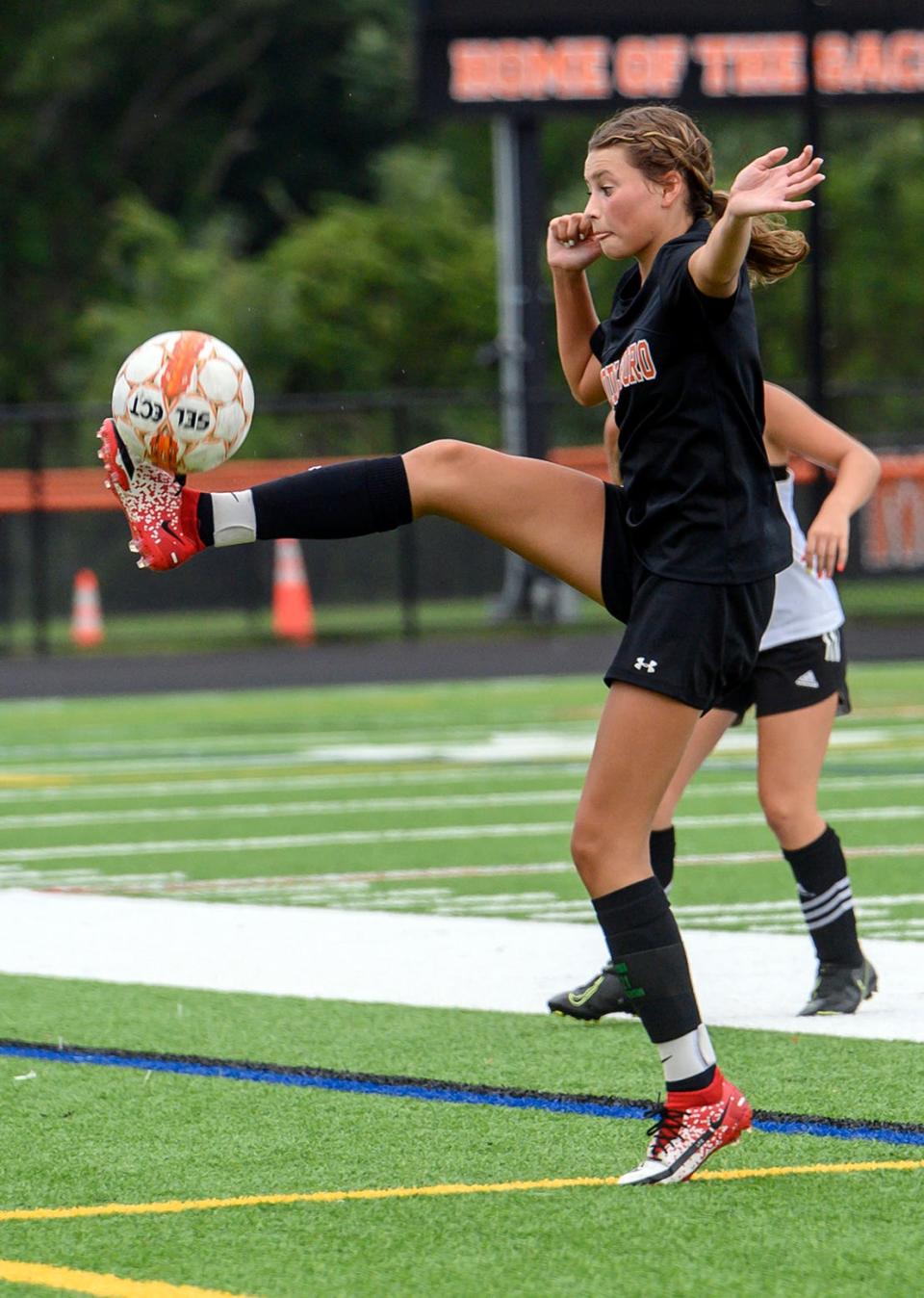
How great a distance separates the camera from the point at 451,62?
23.0 m

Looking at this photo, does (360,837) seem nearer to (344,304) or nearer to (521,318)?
(521,318)

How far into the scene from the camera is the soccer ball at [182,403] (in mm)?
4676

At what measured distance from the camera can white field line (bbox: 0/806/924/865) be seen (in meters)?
9.92

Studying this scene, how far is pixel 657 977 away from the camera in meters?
4.53

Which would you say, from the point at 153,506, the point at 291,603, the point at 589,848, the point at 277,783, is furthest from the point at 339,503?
the point at 291,603

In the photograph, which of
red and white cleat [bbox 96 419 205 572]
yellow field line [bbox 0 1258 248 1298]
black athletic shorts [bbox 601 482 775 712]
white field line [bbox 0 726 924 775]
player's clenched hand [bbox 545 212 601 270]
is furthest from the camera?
white field line [bbox 0 726 924 775]

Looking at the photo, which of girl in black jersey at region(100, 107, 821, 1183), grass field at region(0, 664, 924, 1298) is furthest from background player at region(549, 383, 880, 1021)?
girl in black jersey at region(100, 107, 821, 1183)

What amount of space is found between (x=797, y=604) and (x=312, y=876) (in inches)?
130

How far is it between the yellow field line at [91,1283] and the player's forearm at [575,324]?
88.9 inches

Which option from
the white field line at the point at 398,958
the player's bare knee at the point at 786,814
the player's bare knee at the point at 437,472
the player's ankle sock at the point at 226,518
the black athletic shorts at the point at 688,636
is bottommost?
the white field line at the point at 398,958

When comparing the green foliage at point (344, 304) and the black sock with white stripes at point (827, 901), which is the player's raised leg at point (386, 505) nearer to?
the black sock with white stripes at point (827, 901)

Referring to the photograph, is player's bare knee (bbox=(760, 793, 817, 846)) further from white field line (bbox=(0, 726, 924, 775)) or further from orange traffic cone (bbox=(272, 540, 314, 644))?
orange traffic cone (bbox=(272, 540, 314, 644))

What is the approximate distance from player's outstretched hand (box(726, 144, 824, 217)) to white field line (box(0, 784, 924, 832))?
6.27m

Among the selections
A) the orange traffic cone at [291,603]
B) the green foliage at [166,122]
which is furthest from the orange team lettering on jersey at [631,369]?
the green foliage at [166,122]
